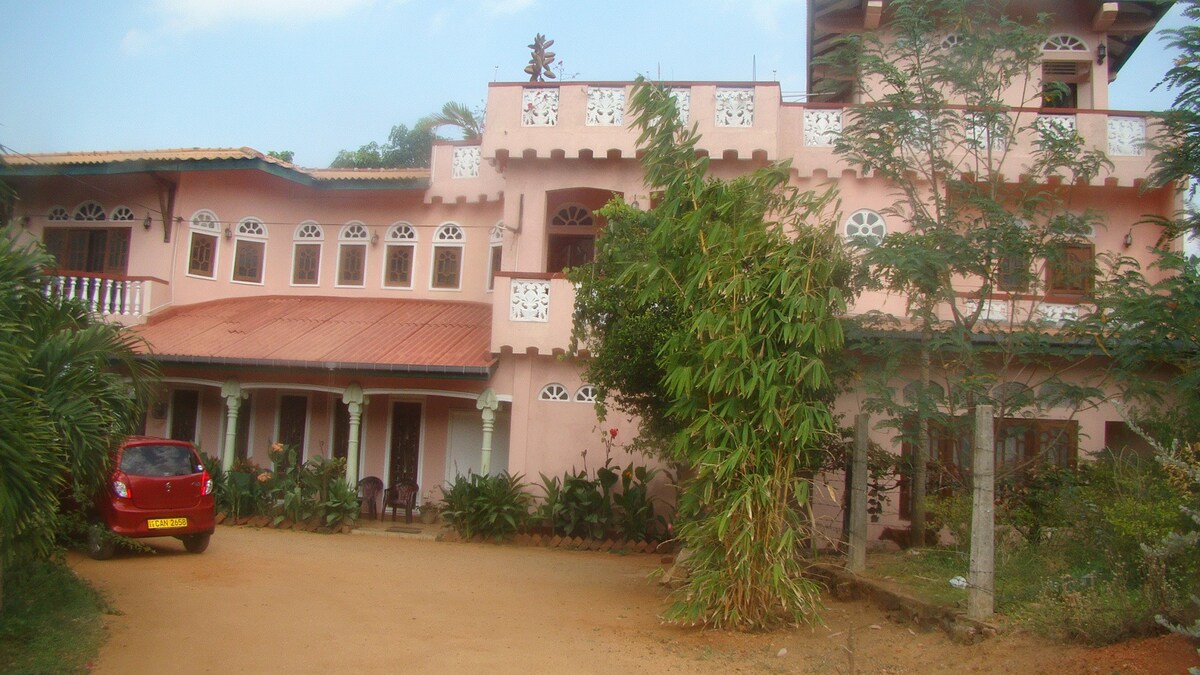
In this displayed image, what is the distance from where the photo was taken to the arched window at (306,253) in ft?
65.4

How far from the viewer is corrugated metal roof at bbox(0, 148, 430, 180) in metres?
18.4

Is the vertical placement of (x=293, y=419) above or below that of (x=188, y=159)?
below

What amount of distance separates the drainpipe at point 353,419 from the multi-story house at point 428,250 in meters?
0.05

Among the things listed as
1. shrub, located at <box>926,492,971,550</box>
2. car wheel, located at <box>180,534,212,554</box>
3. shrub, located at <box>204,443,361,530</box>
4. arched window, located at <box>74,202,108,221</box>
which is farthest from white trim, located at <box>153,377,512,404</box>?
shrub, located at <box>926,492,971,550</box>

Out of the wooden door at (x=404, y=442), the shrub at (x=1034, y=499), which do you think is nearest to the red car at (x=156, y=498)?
the wooden door at (x=404, y=442)

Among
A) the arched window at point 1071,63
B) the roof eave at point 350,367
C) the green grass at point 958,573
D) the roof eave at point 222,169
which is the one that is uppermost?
the arched window at point 1071,63

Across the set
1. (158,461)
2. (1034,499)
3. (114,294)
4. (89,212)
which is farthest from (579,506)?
(89,212)

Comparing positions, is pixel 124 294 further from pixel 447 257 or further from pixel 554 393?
pixel 554 393

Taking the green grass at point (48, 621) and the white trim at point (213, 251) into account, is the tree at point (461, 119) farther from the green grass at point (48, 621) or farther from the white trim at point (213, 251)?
the green grass at point (48, 621)

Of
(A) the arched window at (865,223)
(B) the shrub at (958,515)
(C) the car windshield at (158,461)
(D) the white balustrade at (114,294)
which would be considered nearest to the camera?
(B) the shrub at (958,515)

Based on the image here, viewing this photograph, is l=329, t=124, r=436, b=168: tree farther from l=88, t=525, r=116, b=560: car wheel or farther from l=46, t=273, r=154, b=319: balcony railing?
l=88, t=525, r=116, b=560: car wheel

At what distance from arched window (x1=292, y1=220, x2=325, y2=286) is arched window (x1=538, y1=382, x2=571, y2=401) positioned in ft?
20.9

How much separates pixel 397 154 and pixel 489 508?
21974 mm

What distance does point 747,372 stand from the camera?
328 inches
